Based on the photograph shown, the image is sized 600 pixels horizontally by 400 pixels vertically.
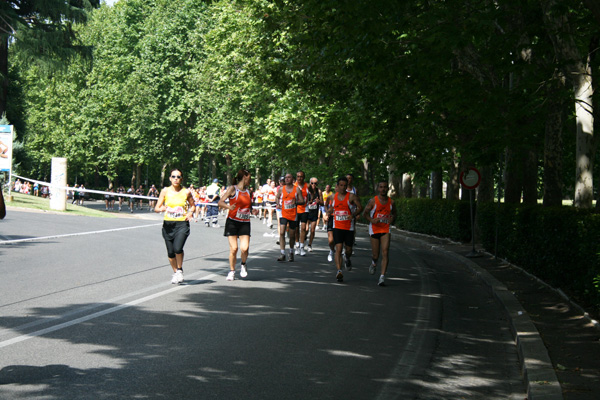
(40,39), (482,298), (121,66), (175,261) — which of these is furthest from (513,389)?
(121,66)

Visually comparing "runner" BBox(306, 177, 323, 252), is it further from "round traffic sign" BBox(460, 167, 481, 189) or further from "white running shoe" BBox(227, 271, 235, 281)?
"white running shoe" BBox(227, 271, 235, 281)

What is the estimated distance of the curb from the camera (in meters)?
5.95

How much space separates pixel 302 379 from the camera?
6227 millimetres

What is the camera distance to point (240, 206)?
1342cm

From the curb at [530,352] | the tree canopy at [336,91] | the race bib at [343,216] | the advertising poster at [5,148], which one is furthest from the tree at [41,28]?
the curb at [530,352]

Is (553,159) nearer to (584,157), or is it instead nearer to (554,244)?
(584,157)

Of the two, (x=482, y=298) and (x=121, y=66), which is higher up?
(x=121, y=66)

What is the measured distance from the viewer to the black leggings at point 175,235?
39.8ft

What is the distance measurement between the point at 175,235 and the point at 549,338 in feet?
19.9

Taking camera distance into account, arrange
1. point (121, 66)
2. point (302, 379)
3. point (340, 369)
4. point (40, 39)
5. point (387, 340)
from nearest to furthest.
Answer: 1. point (302, 379)
2. point (340, 369)
3. point (387, 340)
4. point (40, 39)
5. point (121, 66)

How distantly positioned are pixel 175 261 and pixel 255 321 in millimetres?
3610

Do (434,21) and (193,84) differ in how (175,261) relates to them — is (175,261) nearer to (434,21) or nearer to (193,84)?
(434,21)

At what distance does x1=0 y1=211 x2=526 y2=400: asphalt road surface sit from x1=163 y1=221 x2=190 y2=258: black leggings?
557 mm

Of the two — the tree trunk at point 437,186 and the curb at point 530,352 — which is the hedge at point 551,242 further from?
the tree trunk at point 437,186
